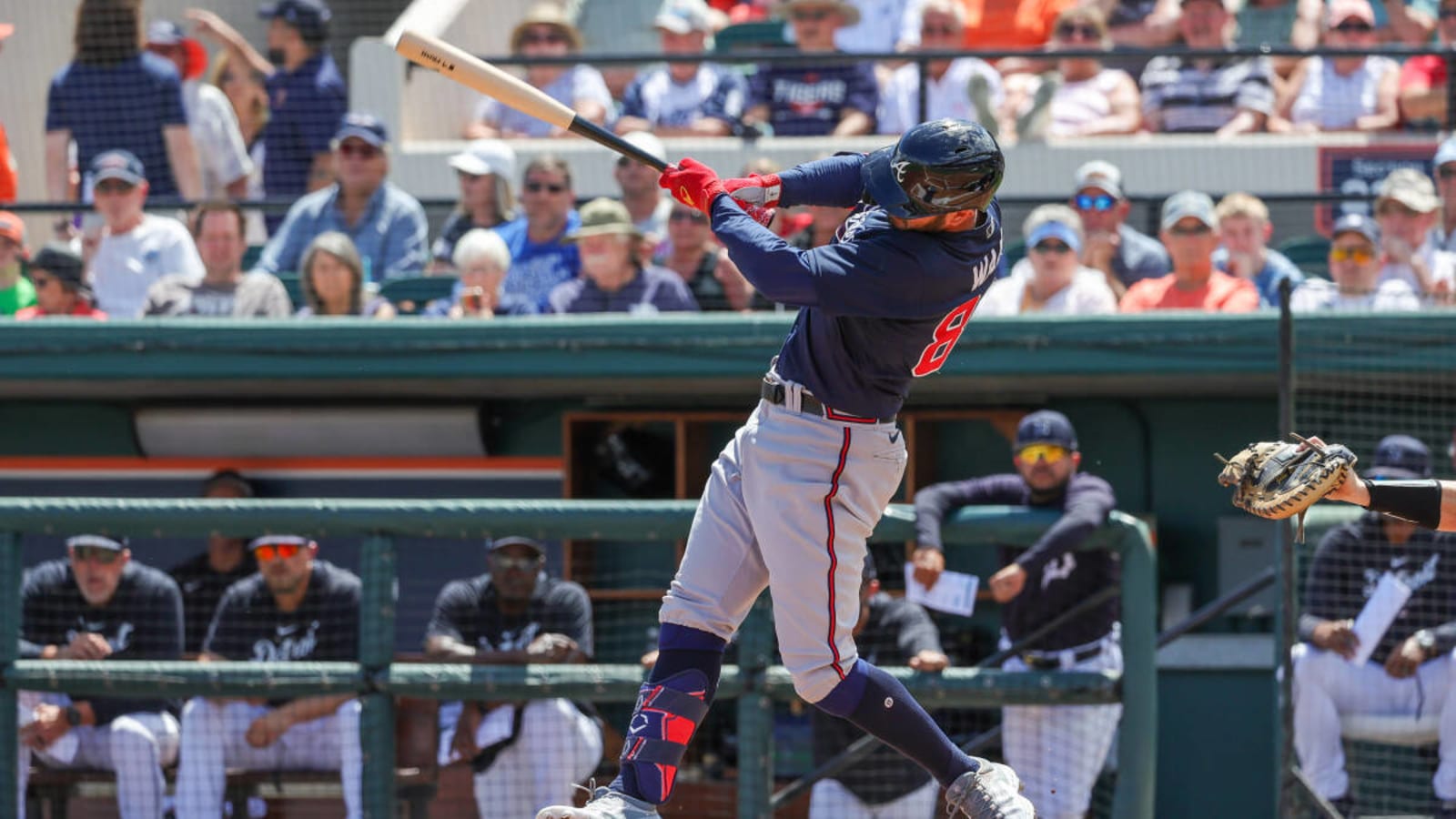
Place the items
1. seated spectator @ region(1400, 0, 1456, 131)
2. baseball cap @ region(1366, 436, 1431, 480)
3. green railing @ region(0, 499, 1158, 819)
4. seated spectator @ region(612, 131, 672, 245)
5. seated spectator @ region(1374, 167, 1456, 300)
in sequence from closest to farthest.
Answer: green railing @ region(0, 499, 1158, 819) < baseball cap @ region(1366, 436, 1431, 480) < seated spectator @ region(1374, 167, 1456, 300) < seated spectator @ region(612, 131, 672, 245) < seated spectator @ region(1400, 0, 1456, 131)

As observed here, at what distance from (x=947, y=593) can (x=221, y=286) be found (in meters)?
3.49

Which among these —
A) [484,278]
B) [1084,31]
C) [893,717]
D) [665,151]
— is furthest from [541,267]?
[893,717]

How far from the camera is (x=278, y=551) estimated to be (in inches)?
265

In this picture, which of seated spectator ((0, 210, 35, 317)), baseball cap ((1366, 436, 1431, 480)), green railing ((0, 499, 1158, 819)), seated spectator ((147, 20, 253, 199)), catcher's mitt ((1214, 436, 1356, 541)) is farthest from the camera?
seated spectator ((147, 20, 253, 199))

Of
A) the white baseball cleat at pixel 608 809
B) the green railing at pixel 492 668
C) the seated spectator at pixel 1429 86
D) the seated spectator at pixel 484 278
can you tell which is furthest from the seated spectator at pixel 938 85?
the white baseball cleat at pixel 608 809

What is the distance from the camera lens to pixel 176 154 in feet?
30.3

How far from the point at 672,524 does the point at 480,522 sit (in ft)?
1.94

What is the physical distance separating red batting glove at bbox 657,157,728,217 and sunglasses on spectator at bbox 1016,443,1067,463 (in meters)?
2.41

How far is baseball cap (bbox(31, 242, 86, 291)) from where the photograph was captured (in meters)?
8.12

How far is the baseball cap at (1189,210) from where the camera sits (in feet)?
24.3

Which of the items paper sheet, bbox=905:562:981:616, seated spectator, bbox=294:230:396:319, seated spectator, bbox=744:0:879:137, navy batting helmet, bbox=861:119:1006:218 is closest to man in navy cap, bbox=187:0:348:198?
seated spectator, bbox=294:230:396:319

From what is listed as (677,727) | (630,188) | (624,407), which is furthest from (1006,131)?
(677,727)

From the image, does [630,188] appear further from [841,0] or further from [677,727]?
[677,727]

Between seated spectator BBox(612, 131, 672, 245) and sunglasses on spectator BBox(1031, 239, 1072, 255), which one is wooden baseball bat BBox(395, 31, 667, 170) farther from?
seated spectator BBox(612, 131, 672, 245)
